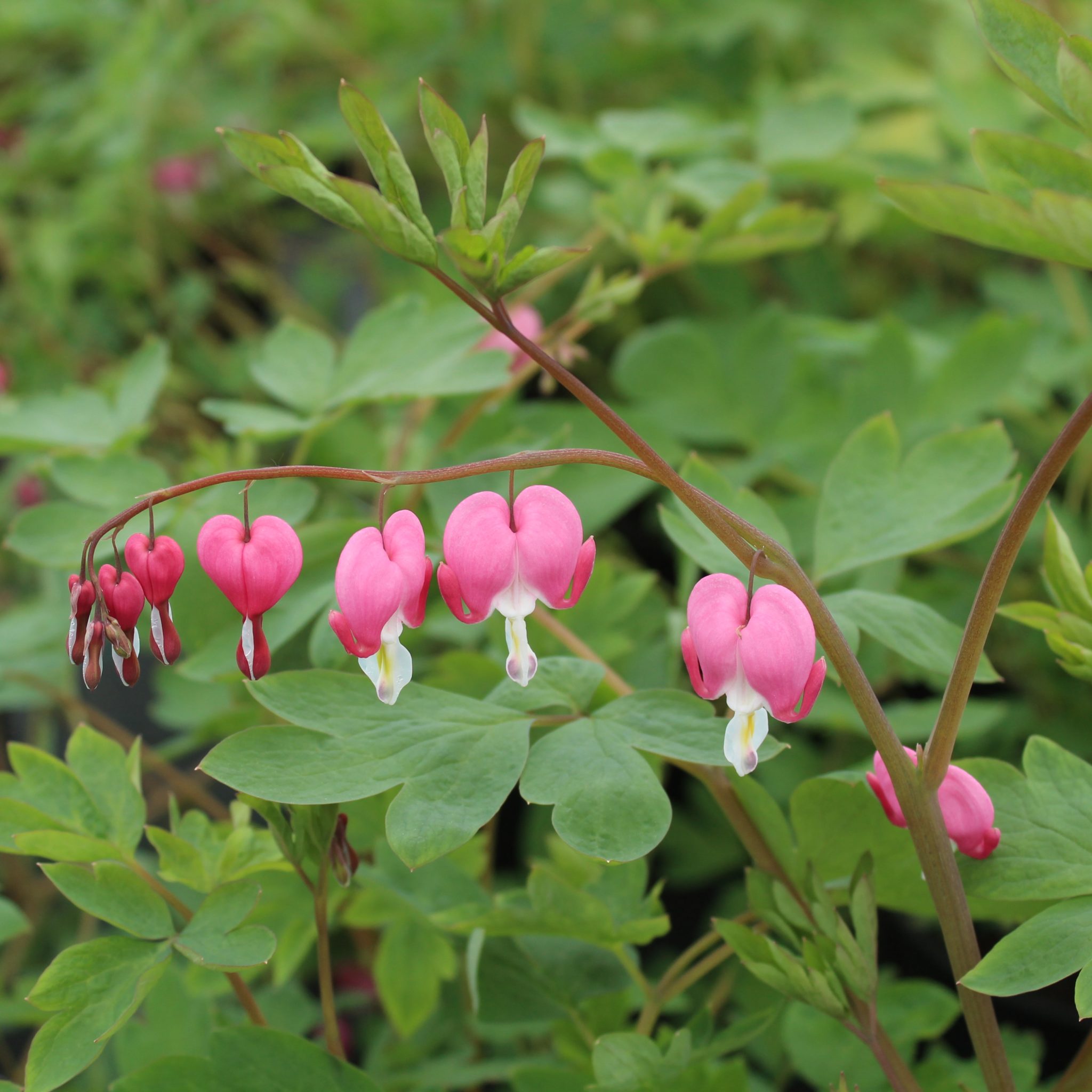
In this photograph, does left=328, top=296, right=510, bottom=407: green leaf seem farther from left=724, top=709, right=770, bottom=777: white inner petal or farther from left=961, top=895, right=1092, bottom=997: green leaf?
left=961, top=895, right=1092, bottom=997: green leaf

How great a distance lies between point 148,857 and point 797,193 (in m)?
1.66

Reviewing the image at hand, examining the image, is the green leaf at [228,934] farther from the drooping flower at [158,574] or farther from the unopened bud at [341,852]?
the drooping flower at [158,574]

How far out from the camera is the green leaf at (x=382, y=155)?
20.9 inches

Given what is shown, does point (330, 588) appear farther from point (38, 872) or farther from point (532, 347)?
point (38, 872)

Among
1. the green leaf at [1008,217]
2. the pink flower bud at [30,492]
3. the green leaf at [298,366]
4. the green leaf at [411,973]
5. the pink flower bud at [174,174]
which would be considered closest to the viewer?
the green leaf at [1008,217]

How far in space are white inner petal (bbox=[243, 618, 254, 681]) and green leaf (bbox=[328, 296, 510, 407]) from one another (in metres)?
0.35

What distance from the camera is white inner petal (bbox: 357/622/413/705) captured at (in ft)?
1.88

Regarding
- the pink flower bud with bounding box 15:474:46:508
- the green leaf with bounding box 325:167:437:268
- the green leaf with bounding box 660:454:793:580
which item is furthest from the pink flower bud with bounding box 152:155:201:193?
the green leaf with bounding box 325:167:437:268

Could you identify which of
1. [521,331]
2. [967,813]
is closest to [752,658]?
[967,813]

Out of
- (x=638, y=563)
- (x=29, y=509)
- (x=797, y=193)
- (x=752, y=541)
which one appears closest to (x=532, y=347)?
(x=752, y=541)

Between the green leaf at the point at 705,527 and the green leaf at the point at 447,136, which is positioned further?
the green leaf at the point at 705,527

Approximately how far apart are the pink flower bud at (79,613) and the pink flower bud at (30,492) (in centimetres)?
110

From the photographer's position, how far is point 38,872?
145cm

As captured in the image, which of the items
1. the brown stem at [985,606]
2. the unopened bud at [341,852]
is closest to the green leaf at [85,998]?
the unopened bud at [341,852]
